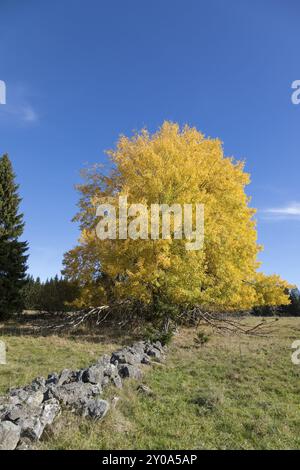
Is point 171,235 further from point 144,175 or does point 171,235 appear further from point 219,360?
A: point 219,360

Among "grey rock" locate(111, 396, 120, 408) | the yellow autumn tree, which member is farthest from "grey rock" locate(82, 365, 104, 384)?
the yellow autumn tree

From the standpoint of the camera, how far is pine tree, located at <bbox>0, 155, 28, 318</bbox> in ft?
95.3

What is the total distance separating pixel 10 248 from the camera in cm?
3058

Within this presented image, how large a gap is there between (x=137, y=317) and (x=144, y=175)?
28.7ft

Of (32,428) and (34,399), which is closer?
(32,428)

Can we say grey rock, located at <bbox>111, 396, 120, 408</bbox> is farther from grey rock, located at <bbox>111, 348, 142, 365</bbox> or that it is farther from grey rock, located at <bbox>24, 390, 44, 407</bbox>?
grey rock, located at <bbox>111, 348, 142, 365</bbox>

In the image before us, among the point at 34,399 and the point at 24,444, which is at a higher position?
the point at 34,399

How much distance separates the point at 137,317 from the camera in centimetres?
2225

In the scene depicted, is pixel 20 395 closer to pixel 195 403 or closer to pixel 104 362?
pixel 104 362

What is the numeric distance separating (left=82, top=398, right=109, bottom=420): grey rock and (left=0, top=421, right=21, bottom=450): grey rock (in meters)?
1.53

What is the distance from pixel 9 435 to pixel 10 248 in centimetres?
2684

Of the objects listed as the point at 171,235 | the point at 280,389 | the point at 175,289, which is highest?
the point at 171,235

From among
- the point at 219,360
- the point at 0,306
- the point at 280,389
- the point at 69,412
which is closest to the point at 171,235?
the point at 219,360

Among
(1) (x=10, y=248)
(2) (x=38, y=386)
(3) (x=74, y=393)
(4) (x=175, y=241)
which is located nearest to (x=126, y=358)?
(2) (x=38, y=386)
